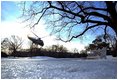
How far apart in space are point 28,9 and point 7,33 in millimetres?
754

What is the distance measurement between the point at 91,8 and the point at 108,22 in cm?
47

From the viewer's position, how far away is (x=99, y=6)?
5.45m

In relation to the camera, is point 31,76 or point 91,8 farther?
point 91,8

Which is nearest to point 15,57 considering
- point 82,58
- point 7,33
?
Answer: point 82,58

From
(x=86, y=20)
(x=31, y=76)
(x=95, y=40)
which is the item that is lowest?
(x=31, y=76)

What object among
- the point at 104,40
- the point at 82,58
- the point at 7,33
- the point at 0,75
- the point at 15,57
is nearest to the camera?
the point at 0,75

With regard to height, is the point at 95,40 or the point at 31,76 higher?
the point at 95,40

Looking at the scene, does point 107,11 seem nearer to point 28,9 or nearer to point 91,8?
point 91,8

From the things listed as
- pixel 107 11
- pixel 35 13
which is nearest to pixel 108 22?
pixel 107 11

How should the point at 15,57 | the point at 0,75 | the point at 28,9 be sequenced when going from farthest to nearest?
the point at 15,57, the point at 28,9, the point at 0,75

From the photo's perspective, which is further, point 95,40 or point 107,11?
point 95,40

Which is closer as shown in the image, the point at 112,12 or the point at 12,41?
the point at 112,12

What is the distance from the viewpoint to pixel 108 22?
18.4 ft

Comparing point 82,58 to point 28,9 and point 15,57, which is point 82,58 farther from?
point 28,9
